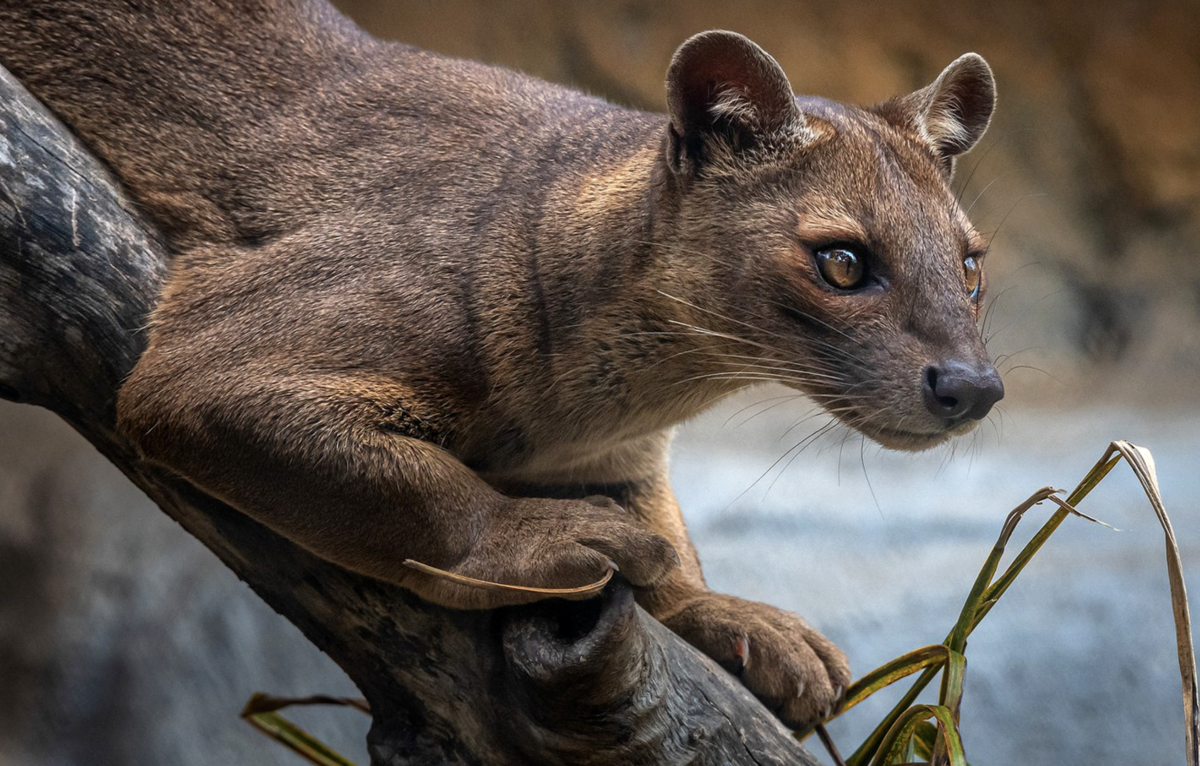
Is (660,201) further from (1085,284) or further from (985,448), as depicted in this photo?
(1085,284)

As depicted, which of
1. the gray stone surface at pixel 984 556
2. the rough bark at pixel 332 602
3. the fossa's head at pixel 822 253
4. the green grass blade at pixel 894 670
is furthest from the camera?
the gray stone surface at pixel 984 556

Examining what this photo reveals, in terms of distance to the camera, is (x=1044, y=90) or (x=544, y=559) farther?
(x=1044, y=90)

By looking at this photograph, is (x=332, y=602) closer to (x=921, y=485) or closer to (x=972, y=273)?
(x=972, y=273)

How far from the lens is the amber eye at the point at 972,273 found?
8.89ft

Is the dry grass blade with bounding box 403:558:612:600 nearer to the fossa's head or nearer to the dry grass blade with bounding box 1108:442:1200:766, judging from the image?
the fossa's head

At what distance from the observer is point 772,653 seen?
2.91 metres

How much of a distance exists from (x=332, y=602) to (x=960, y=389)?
4.51 ft

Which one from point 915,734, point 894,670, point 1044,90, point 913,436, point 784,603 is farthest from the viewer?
point 1044,90

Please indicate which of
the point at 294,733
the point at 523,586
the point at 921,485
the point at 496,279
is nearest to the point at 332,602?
the point at 523,586

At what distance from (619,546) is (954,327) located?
815mm

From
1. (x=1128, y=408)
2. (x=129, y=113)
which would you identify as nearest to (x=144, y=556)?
(x=129, y=113)

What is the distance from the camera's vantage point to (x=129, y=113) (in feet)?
9.71

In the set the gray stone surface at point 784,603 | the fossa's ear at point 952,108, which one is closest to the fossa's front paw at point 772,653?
the fossa's ear at point 952,108

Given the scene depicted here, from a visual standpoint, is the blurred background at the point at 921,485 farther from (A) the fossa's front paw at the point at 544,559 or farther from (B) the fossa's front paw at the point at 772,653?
(A) the fossa's front paw at the point at 544,559
